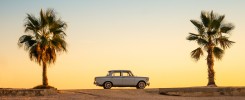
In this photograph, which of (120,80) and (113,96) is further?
(120,80)

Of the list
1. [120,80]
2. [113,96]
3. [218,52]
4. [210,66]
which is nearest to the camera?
[113,96]

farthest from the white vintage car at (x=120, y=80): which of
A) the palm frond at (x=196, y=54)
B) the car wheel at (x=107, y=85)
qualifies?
the palm frond at (x=196, y=54)

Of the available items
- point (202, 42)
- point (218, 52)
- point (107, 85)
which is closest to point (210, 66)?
point (218, 52)

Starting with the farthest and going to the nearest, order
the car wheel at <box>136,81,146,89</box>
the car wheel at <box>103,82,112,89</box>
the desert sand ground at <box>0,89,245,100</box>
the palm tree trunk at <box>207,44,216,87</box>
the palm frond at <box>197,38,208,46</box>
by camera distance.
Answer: the palm frond at <box>197,38,208,46</box> → the palm tree trunk at <box>207,44,216,87</box> → the car wheel at <box>136,81,146,89</box> → the car wheel at <box>103,82,112,89</box> → the desert sand ground at <box>0,89,245,100</box>

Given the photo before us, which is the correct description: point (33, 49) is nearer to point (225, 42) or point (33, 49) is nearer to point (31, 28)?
point (31, 28)

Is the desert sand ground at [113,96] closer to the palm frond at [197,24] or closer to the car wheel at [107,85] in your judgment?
the car wheel at [107,85]

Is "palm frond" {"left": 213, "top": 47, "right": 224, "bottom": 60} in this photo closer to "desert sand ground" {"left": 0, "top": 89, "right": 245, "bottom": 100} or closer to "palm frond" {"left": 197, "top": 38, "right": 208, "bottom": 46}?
"palm frond" {"left": 197, "top": 38, "right": 208, "bottom": 46}

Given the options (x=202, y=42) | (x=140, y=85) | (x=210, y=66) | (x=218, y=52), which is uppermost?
(x=202, y=42)

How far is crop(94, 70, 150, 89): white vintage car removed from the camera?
37969 mm

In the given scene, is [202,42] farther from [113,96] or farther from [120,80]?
[113,96]

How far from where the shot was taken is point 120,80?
3803 cm

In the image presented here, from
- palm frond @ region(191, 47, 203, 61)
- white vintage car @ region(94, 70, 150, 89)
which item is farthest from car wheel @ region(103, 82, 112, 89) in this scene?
palm frond @ region(191, 47, 203, 61)

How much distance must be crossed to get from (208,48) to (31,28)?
16729mm

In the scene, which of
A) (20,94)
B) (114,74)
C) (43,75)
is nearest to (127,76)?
(114,74)
